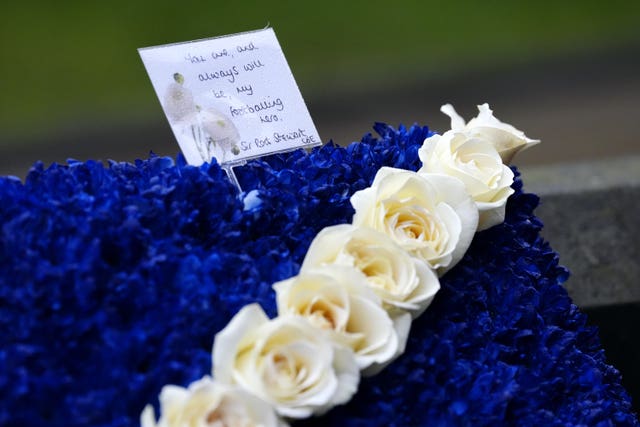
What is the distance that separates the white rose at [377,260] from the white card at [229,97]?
0.66 feet

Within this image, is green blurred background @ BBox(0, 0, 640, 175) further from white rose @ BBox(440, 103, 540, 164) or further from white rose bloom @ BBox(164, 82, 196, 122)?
white rose bloom @ BBox(164, 82, 196, 122)

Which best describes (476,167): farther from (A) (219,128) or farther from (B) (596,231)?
(B) (596,231)

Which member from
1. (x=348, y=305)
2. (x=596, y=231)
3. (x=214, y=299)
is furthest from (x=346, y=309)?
(x=596, y=231)

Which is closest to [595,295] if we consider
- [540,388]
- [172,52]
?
[540,388]

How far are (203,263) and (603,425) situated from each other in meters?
0.47

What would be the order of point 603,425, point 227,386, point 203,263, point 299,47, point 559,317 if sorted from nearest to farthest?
1. point 227,386
2. point 203,263
3. point 603,425
4. point 559,317
5. point 299,47

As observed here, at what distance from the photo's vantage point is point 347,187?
114 centimetres

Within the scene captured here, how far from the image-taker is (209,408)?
0.81 meters

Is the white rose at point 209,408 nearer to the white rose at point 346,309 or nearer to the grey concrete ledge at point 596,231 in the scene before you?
the white rose at point 346,309

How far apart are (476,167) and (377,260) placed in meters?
0.24

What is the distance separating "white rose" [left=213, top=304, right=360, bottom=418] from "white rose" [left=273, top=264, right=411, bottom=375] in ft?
0.11

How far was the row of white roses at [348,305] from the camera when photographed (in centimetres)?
83

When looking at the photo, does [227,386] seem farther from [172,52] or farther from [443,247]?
[172,52]

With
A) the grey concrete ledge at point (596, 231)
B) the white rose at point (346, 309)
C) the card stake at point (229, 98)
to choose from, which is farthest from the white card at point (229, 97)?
the grey concrete ledge at point (596, 231)
